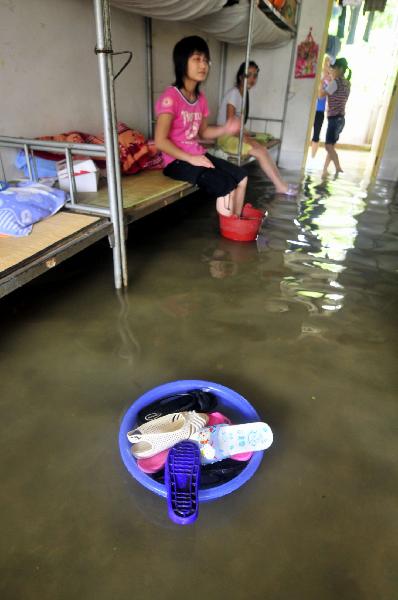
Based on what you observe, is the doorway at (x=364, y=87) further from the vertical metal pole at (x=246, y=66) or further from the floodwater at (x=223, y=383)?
the floodwater at (x=223, y=383)

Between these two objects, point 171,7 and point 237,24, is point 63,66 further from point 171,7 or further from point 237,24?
point 237,24

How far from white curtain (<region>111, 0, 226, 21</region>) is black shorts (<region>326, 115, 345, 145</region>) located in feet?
11.1

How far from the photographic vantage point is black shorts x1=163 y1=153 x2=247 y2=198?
294 centimetres

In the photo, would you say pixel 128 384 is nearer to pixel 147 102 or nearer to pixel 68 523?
pixel 68 523

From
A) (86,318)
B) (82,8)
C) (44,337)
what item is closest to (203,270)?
(86,318)

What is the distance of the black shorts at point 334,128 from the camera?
612cm

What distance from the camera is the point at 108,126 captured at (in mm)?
2000

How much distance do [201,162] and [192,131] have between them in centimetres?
36

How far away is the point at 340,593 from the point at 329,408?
0.70m

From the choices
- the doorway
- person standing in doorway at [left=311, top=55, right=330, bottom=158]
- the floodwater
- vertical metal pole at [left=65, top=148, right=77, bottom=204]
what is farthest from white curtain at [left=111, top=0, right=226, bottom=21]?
person standing in doorway at [left=311, top=55, right=330, bottom=158]

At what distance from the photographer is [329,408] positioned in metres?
1.61

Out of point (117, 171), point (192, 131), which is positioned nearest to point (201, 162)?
point (192, 131)

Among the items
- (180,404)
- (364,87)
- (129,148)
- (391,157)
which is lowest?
(180,404)

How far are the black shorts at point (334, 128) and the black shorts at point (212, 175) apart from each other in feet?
12.4
